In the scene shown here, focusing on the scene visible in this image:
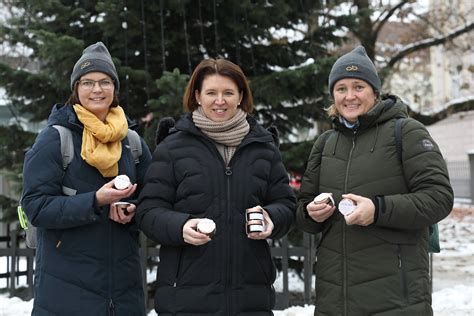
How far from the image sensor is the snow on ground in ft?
20.8

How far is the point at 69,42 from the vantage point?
6039 mm

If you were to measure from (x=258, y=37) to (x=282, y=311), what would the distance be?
3.64m

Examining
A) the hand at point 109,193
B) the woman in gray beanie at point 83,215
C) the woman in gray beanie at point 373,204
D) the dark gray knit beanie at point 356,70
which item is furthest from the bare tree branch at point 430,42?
the hand at point 109,193

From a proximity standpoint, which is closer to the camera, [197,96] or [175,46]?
[197,96]

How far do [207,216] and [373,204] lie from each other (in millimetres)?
802

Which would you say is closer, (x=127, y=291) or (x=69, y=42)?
(x=127, y=291)

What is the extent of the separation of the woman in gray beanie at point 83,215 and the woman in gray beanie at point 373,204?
100 centimetres

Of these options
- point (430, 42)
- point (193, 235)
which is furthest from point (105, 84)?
point (430, 42)

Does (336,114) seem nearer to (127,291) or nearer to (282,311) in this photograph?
(127,291)

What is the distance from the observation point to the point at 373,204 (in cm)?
252

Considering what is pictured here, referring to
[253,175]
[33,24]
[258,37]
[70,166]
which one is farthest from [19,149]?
[253,175]

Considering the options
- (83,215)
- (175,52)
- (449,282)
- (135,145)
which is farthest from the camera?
(449,282)

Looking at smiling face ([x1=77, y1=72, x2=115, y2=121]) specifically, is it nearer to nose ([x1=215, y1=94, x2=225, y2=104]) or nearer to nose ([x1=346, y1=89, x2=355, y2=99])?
nose ([x1=215, y1=94, x2=225, y2=104])

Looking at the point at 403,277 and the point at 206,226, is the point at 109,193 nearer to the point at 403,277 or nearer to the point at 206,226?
the point at 206,226
